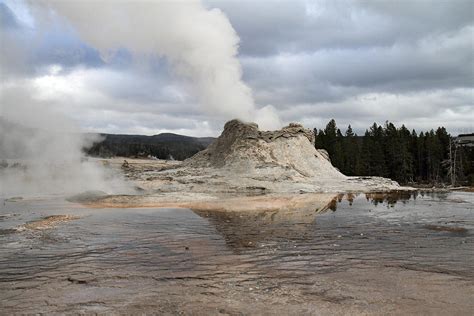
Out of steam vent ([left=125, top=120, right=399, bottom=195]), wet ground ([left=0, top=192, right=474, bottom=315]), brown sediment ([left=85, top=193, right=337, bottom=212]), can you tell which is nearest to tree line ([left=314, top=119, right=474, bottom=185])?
steam vent ([left=125, top=120, right=399, bottom=195])

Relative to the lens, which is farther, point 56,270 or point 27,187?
point 27,187

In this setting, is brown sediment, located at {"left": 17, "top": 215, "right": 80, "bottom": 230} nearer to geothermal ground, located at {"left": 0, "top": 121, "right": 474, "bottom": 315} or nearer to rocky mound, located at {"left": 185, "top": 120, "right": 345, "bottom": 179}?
geothermal ground, located at {"left": 0, "top": 121, "right": 474, "bottom": 315}

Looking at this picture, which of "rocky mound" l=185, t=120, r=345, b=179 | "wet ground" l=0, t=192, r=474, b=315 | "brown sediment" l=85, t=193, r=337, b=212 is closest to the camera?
"wet ground" l=0, t=192, r=474, b=315

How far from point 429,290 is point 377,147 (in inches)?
2117

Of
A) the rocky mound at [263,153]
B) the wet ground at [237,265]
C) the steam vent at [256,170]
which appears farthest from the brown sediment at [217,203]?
the rocky mound at [263,153]

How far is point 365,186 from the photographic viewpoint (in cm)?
3025

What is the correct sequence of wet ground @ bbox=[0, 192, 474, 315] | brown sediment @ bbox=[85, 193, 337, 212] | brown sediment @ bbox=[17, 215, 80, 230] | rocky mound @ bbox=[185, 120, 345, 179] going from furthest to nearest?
rocky mound @ bbox=[185, 120, 345, 179]
brown sediment @ bbox=[85, 193, 337, 212]
brown sediment @ bbox=[17, 215, 80, 230]
wet ground @ bbox=[0, 192, 474, 315]

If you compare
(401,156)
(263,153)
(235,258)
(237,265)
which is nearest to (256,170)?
(263,153)

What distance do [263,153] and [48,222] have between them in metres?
19.0

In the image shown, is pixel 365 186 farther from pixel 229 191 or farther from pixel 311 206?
pixel 311 206

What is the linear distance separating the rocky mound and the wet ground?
15.0 metres

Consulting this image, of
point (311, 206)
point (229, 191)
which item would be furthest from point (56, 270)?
point (229, 191)

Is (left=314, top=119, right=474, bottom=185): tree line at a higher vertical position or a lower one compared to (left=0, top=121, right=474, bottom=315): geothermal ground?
higher

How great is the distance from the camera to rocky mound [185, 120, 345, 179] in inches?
1179
